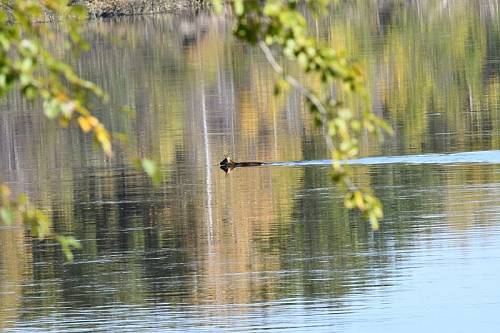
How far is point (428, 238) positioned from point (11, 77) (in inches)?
618

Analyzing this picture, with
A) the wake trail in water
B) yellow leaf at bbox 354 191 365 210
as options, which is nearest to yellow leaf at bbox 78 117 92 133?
yellow leaf at bbox 354 191 365 210

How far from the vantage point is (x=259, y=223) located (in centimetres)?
2383

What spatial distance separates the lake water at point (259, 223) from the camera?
1719 cm

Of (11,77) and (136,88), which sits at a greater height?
(136,88)

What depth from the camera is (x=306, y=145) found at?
34.6 metres

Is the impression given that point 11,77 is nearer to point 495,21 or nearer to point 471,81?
point 471,81

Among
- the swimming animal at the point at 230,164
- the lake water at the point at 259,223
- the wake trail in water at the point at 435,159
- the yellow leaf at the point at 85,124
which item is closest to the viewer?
the yellow leaf at the point at 85,124

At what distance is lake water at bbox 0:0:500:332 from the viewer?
17.2 metres

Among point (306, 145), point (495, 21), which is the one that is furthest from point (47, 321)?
point (495, 21)

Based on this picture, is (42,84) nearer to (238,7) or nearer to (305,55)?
(238,7)

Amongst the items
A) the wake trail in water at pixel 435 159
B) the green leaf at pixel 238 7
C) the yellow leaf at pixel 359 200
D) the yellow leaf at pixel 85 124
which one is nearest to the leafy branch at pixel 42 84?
the yellow leaf at pixel 85 124

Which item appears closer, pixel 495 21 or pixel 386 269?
pixel 386 269

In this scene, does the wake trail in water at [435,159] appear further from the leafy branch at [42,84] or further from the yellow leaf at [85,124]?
the yellow leaf at [85,124]

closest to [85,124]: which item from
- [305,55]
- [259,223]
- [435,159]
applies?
[305,55]
